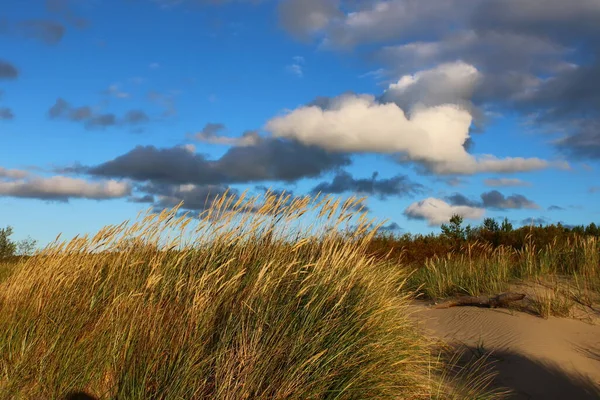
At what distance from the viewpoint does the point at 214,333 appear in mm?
4828

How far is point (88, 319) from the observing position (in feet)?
17.5

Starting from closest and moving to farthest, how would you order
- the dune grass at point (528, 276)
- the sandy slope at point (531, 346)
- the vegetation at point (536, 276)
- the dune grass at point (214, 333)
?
the dune grass at point (214, 333)
the sandy slope at point (531, 346)
the vegetation at point (536, 276)
the dune grass at point (528, 276)

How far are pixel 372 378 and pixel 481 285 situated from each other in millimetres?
6111

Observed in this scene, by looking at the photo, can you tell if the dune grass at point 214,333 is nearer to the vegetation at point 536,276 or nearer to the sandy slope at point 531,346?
the sandy slope at point 531,346

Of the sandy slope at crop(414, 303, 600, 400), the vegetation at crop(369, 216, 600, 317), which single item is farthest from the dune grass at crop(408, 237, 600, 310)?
the sandy slope at crop(414, 303, 600, 400)

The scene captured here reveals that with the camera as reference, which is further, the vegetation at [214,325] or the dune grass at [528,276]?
the dune grass at [528,276]

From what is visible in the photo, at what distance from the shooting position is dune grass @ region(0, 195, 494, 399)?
4340 mm

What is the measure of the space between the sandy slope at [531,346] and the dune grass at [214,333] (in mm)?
999

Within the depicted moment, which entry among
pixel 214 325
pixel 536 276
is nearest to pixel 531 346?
pixel 536 276

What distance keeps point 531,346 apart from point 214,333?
4.73 m

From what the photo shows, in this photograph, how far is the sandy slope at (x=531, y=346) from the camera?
625 centimetres

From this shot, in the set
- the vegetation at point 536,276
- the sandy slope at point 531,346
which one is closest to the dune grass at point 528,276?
the vegetation at point 536,276

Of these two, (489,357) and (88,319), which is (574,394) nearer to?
(489,357)

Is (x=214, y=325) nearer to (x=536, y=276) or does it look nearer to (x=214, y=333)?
(x=214, y=333)
